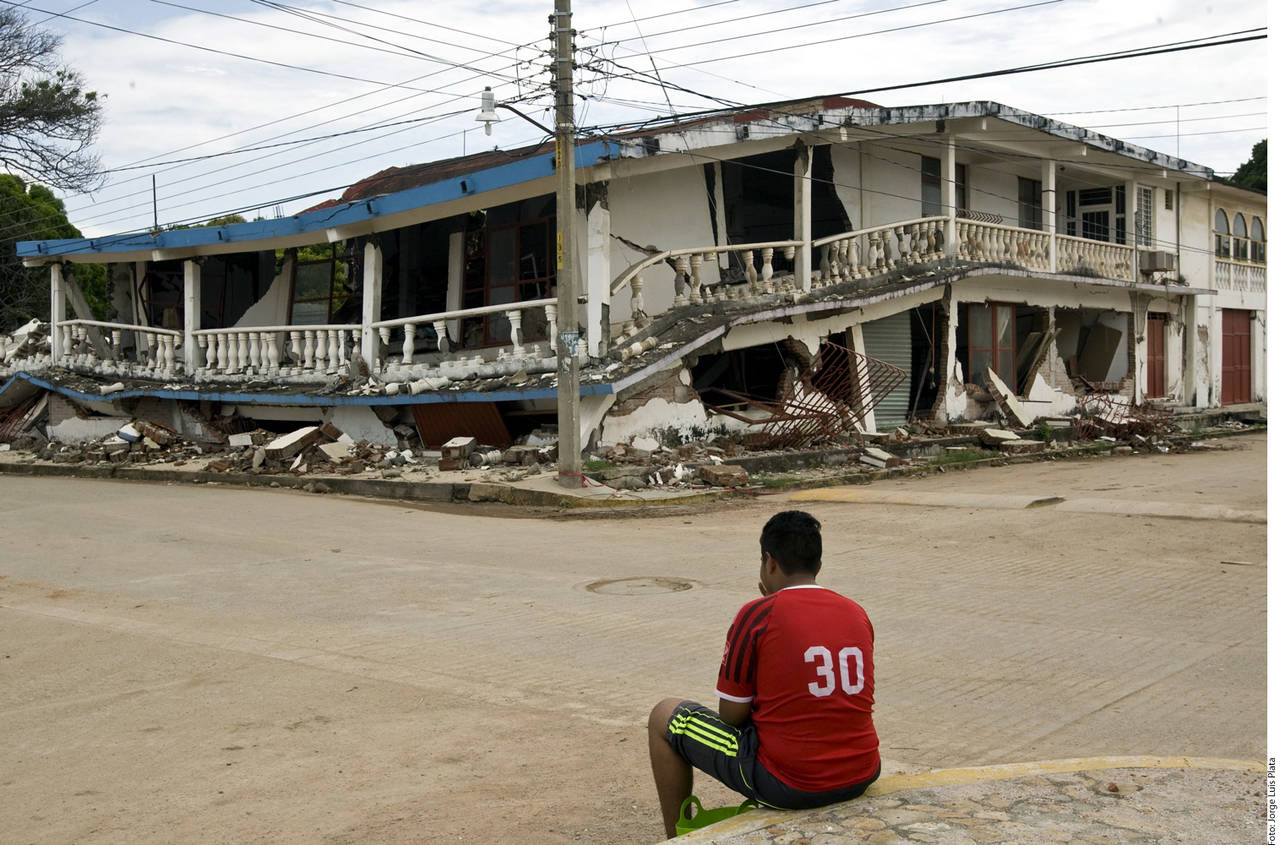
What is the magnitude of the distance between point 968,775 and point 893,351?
18845 mm

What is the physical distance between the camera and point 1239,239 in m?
32.6

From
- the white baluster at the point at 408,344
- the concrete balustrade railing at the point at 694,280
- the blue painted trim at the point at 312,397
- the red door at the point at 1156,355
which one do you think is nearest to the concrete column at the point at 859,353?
the concrete balustrade railing at the point at 694,280

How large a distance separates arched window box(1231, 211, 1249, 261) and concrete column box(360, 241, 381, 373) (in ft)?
80.3

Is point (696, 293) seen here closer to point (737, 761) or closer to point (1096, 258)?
point (1096, 258)

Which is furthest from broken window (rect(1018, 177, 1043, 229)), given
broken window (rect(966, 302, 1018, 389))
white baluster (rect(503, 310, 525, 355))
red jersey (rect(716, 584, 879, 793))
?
red jersey (rect(716, 584, 879, 793))

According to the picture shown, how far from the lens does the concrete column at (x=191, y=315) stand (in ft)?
75.7

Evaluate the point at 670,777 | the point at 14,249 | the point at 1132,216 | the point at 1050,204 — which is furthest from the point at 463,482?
the point at 14,249

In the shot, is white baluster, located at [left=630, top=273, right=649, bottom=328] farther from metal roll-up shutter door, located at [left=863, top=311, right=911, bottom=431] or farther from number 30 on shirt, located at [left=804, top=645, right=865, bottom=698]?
number 30 on shirt, located at [left=804, top=645, right=865, bottom=698]

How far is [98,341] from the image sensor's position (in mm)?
25219

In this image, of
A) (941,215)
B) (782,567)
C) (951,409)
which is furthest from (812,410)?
(782,567)

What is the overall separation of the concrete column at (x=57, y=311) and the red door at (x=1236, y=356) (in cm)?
2989

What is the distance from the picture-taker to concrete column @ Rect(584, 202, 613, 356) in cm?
1672

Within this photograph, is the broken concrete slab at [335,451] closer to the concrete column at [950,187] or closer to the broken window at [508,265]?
the broken window at [508,265]

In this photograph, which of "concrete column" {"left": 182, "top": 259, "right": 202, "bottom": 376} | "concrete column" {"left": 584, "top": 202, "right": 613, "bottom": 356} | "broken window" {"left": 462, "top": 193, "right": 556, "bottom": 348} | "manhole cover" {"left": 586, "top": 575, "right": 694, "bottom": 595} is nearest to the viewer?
"manhole cover" {"left": 586, "top": 575, "right": 694, "bottom": 595}
